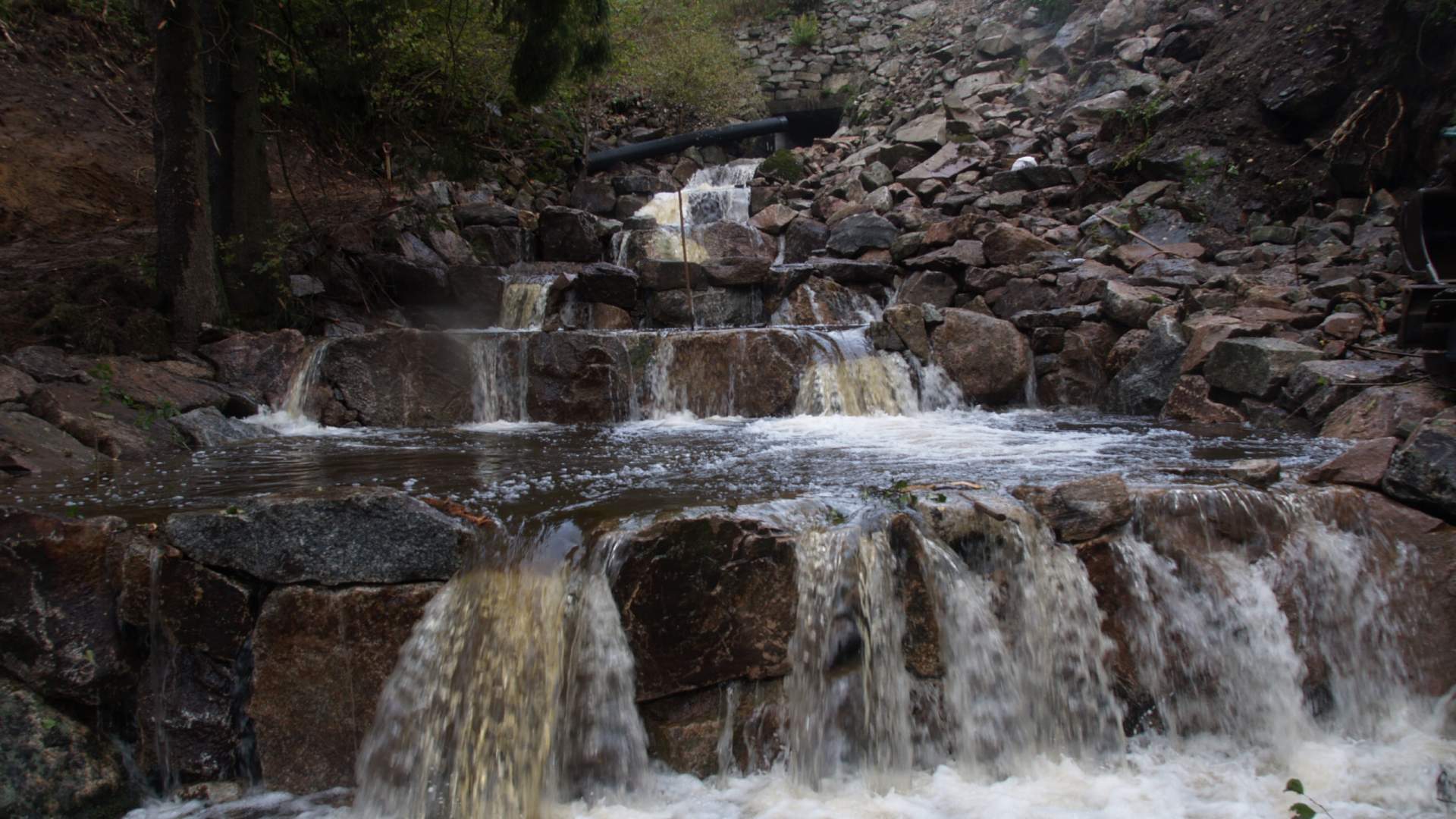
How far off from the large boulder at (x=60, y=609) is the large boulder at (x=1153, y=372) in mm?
7718

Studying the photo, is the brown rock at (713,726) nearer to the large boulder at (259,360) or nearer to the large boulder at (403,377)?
the large boulder at (403,377)

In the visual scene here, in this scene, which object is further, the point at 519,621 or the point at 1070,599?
the point at 1070,599

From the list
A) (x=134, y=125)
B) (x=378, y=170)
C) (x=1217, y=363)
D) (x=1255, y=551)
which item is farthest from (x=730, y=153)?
(x=1255, y=551)

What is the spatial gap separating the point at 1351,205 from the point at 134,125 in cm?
1463

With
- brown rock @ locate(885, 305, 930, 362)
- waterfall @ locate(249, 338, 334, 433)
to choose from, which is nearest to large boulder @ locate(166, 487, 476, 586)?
waterfall @ locate(249, 338, 334, 433)

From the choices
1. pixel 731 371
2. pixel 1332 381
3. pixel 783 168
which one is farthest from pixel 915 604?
pixel 783 168

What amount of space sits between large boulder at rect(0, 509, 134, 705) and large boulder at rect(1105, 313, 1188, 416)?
7.72 meters

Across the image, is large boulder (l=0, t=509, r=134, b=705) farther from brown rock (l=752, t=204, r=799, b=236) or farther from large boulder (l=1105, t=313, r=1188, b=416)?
brown rock (l=752, t=204, r=799, b=236)

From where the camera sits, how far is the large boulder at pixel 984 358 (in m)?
8.20

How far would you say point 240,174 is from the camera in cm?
818

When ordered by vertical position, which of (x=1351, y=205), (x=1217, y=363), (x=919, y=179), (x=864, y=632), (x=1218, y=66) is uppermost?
(x=1218, y=66)

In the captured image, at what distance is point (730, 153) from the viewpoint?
17.8m

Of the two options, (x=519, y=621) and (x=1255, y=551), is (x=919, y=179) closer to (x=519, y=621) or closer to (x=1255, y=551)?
(x=1255, y=551)

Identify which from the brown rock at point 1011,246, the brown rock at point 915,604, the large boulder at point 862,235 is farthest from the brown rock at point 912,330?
the brown rock at point 915,604
